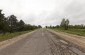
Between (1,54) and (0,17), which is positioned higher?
(0,17)

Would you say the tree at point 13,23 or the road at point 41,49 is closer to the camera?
the road at point 41,49

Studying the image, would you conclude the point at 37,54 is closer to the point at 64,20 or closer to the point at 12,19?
the point at 12,19

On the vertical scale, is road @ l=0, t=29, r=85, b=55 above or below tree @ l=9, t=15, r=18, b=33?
below

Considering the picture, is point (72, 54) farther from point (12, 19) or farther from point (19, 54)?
point (12, 19)

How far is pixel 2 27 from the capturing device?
57.1 metres

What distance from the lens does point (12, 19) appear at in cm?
11469

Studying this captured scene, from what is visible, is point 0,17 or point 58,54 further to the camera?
point 0,17

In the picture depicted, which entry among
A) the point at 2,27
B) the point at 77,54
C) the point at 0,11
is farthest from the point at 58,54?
the point at 0,11

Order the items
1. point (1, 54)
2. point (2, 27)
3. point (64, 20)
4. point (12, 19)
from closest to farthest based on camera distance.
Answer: point (1, 54) → point (2, 27) → point (12, 19) → point (64, 20)

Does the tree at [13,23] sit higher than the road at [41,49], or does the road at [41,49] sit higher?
the tree at [13,23]

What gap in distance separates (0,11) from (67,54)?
183 ft

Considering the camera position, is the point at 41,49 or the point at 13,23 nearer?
the point at 41,49

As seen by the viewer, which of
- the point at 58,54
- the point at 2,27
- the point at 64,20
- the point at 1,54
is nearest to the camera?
the point at 58,54

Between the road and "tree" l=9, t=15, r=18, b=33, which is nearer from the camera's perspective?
the road
